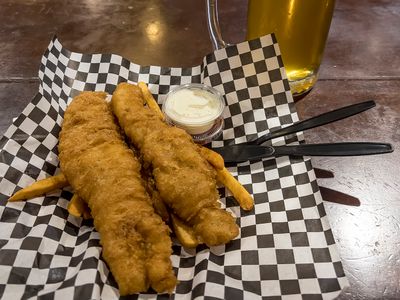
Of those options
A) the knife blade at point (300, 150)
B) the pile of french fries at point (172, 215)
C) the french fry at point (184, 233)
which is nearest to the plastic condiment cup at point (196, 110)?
the knife blade at point (300, 150)

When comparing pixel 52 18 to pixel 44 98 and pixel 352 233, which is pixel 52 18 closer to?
pixel 44 98

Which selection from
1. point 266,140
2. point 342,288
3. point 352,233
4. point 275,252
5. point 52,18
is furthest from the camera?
point 52,18

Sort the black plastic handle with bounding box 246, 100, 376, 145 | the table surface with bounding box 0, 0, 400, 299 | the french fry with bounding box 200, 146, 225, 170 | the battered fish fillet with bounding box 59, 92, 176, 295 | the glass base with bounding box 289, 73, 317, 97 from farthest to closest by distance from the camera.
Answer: the glass base with bounding box 289, 73, 317, 97
the black plastic handle with bounding box 246, 100, 376, 145
the french fry with bounding box 200, 146, 225, 170
the table surface with bounding box 0, 0, 400, 299
the battered fish fillet with bounding box 59, 92, 176, 295

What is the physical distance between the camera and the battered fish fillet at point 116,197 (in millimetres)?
1456

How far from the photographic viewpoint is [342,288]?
1.44 metres

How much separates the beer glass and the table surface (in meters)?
0.14

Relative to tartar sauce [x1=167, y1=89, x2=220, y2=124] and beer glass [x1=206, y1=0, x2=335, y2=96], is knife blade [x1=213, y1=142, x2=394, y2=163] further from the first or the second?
beer glass [x1=206, y1=0, x2=335, y2=96]

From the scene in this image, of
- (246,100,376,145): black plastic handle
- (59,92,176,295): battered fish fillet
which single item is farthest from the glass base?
(59,92,176,295): battered fish fillet

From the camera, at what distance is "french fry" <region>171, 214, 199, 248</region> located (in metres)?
1.59

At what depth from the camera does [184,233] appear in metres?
1.62

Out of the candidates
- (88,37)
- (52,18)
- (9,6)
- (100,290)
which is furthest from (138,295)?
(9,6)

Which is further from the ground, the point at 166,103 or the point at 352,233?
the point at 166,103

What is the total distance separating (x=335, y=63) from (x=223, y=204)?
128 centimetres

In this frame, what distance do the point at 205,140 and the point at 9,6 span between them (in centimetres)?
201
